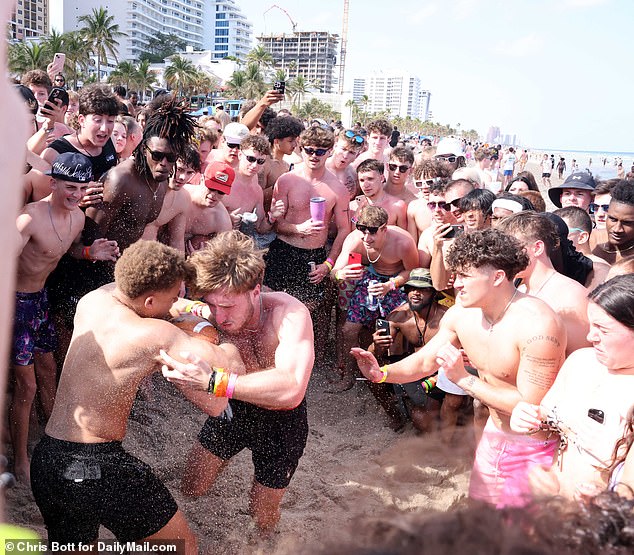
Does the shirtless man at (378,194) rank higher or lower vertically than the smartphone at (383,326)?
higher

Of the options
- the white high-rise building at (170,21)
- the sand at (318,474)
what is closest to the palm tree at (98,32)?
the white high-rise building at (170,21)

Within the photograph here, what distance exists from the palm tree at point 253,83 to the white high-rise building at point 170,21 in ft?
150

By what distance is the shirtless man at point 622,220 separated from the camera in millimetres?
4430

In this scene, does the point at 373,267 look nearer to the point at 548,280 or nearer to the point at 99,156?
the point at 548,280

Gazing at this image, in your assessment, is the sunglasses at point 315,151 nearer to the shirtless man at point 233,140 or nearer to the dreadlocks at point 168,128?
the shirtless man at point 233,140

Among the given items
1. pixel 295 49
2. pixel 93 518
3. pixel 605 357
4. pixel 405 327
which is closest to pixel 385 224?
pixel 405 327

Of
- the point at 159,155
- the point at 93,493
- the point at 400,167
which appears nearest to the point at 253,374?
the point at 93,493

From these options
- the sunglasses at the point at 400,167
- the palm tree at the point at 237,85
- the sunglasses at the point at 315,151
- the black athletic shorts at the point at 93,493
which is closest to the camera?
the black athletic shorts at the point at 93,493

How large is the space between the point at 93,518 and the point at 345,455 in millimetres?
2219

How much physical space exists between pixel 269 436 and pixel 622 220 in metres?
3.20

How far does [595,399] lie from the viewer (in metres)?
2.46

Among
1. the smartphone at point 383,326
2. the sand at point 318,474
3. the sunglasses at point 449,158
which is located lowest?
the sand at point 318,474

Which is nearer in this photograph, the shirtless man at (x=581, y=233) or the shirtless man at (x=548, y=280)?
the shirtless man at (x=548, y=280)

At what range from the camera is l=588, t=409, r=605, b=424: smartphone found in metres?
2.39
